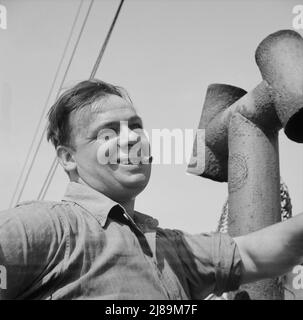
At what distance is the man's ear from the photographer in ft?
2.99

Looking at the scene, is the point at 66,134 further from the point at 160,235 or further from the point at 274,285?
the point at 274,285

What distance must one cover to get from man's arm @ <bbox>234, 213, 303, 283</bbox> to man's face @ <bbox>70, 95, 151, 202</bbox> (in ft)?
0.67

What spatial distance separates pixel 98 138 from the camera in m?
0.88

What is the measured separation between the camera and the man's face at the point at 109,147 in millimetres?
864

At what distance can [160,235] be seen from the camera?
0.90m

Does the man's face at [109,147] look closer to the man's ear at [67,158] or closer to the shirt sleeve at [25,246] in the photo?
the man's ear at [67,158]

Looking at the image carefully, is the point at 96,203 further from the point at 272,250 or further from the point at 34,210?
the point at 272,250

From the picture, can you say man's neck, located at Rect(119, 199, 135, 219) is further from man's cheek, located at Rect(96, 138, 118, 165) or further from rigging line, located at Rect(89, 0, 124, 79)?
rigging line, located at Rect(89, 0, 124, 79)

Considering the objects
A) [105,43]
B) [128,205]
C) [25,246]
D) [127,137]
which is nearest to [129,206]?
[128,205]

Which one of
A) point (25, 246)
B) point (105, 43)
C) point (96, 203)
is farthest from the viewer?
point (105, 43)

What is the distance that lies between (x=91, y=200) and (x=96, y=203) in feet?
0.04

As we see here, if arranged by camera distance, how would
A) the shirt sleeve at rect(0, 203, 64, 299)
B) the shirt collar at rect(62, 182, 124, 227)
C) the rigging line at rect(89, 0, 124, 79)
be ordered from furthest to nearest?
the rigging line at rect(89, 0, 124, 79) < the shirt collar at rect(62, 182, 124, 227) < the shirt sleeve at rect(0, 203, 64, 299)

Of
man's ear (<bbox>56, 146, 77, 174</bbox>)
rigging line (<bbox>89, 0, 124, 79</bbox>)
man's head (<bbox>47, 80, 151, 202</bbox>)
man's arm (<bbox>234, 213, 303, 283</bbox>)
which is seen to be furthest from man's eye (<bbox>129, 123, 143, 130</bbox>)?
rigging line (<bbox>89, 0, 124, 79</bbox>)

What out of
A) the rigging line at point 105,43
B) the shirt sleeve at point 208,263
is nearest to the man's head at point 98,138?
the shirt sleeve at point 208,263
